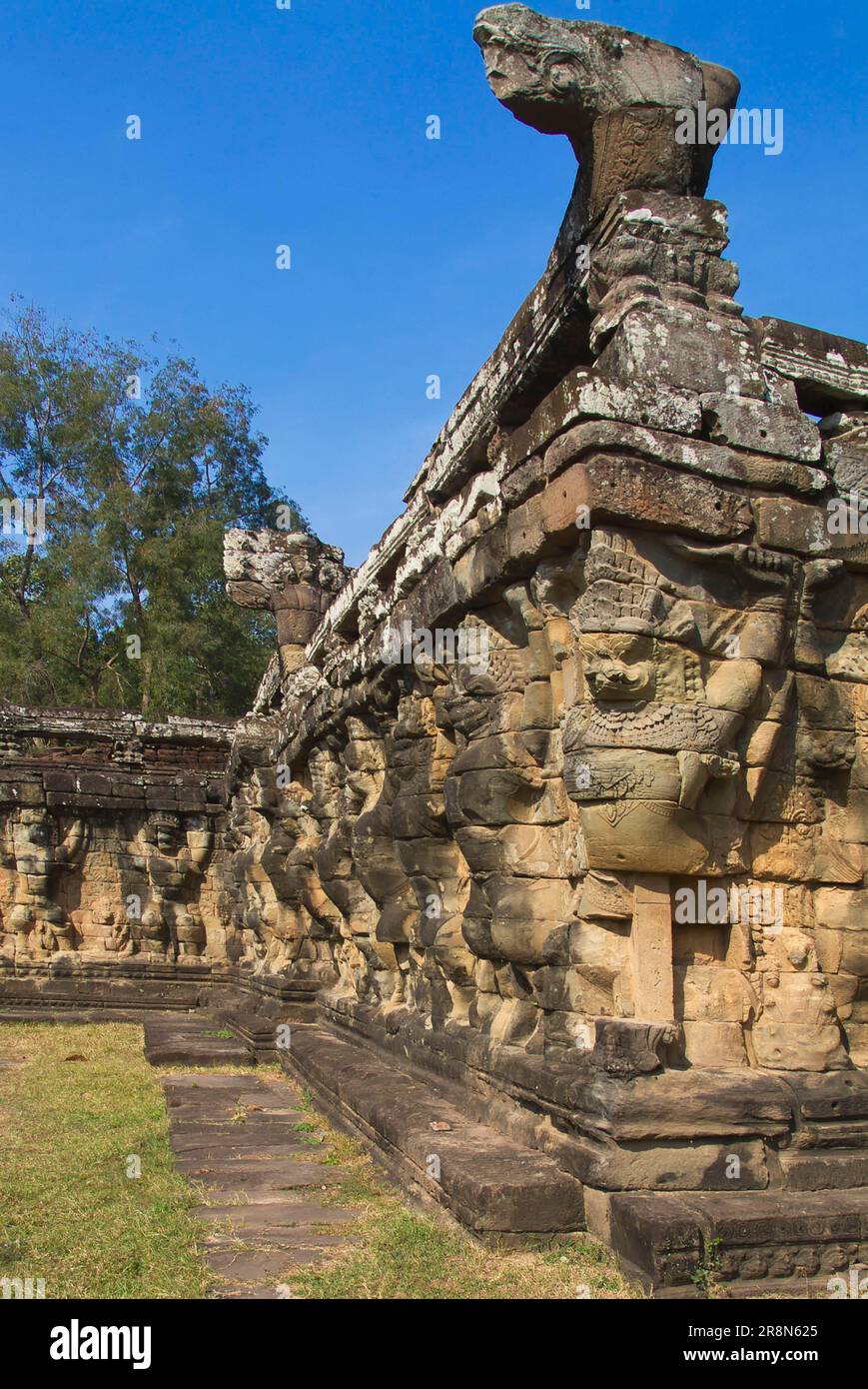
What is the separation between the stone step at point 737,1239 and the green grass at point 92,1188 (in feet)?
5.03

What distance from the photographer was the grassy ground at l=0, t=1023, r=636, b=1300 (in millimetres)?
3932

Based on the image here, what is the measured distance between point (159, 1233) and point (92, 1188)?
3.84ft

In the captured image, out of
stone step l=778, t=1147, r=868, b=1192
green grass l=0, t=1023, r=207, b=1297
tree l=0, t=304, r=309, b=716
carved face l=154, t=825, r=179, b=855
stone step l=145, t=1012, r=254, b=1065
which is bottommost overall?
stone step l=145, t=1012, r=254, b=1065

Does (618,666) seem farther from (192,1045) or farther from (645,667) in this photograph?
(192,1045)

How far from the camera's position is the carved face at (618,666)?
4.64 metres

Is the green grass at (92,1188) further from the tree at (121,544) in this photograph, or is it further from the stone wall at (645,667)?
the tree at (121,544)

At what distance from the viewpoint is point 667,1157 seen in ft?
14.0

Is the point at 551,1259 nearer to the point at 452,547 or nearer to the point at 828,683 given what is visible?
the point at 828,683

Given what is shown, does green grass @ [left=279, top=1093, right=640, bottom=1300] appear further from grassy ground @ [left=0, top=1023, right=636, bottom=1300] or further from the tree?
the tree

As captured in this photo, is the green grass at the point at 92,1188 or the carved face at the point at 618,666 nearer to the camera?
the green grass at the point at 92,1188

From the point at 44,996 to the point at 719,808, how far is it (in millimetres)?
12991

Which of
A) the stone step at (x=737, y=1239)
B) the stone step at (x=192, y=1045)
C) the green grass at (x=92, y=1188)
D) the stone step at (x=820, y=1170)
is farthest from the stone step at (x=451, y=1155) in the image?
the stone step at (x=192, y=1045)

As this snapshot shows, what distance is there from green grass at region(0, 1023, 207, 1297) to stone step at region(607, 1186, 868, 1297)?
5.03 feet

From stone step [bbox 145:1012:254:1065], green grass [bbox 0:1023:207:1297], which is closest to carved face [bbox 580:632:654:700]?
green grass [bbox 0:1023:207:1297]
